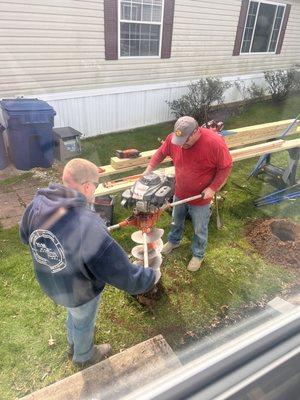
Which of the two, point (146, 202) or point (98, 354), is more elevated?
point (146, 202)

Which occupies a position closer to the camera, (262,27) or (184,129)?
(184,129)

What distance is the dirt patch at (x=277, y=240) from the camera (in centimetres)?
369

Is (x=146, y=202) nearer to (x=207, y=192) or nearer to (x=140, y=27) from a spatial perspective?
(x=207, y=192)

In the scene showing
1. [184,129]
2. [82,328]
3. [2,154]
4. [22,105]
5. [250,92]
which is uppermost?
[184,129]

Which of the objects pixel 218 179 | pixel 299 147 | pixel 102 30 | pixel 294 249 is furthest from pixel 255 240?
pixel 102 30

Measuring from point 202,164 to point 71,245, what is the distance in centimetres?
171

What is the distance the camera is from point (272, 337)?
89 centimetres

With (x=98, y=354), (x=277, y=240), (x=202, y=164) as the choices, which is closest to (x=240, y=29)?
(x=277, y=240)

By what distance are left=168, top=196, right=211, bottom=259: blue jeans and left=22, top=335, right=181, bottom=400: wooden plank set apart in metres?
1.29

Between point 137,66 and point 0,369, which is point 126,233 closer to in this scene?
point 0,369

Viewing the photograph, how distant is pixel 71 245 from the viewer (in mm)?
1688

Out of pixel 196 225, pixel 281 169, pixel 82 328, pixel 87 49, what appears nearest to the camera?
pixel 82 328

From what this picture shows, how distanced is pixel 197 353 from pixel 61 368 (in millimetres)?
1884

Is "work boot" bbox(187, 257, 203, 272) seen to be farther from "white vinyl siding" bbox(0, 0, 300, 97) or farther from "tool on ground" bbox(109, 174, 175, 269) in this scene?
"white vinyl siding" bbox(0, 0, 300, 97)
